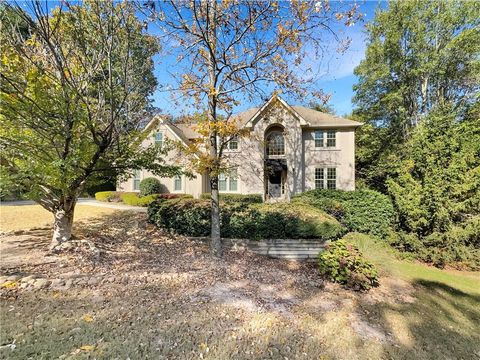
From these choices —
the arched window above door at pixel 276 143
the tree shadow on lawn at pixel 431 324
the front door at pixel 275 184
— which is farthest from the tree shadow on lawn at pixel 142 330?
the front door at pixel 275 184

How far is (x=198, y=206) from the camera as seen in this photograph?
398 inches

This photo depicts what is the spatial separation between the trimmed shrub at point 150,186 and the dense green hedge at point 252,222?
330 inches

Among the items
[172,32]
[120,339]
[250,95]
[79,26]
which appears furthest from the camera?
[250,95]

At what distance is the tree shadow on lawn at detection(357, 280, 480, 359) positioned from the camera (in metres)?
4.27

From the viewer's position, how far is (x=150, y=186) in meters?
18.1

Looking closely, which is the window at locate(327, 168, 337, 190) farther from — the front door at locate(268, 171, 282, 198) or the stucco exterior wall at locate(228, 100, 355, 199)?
the front door at locate(268, 171, 282, 198)

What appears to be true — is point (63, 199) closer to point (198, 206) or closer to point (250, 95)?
point (198, 206)

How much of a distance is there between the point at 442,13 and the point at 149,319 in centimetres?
2564

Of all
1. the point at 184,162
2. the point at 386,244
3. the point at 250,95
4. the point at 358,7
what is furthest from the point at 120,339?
the point at 386,244

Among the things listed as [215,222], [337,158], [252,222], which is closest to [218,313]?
[215,222]

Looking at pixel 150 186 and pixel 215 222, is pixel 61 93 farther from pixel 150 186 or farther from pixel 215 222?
pixel 150 186

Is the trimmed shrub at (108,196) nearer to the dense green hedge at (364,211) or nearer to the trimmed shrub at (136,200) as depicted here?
the trimmed shrub at (136,200)

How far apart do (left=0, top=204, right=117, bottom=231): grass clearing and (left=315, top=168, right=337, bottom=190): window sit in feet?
46.8

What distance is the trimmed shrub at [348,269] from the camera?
6719 millimetres
